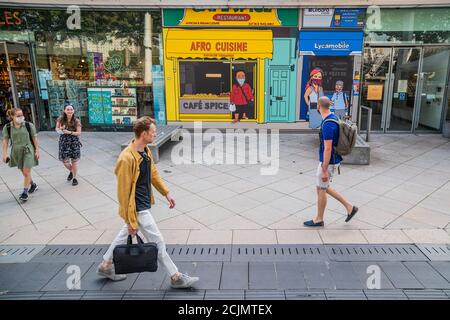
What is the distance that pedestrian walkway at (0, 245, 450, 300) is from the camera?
3.44 metres

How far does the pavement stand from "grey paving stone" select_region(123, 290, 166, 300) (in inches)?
0.4

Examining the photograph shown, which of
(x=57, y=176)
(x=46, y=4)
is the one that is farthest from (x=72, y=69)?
Answer: (x=57, y=176)

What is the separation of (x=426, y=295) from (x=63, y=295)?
3.51 m

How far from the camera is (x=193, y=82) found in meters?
11.5

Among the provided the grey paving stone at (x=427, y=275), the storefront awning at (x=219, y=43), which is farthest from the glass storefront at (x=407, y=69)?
the grey paving stone at (x=427, y=275)

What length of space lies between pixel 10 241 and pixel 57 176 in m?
2.85

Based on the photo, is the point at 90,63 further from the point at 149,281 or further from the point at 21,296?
the point at 149,281

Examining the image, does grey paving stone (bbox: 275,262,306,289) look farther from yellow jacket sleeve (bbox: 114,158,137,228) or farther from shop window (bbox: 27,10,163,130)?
shop window (bbox: 27,10,163,130)

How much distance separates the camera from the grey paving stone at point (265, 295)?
3.37 m

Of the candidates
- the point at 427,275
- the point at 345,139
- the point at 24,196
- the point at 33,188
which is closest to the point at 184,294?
the point at 427,275

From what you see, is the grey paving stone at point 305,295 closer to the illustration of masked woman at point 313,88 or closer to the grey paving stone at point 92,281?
the grey paving stone at point 92,281

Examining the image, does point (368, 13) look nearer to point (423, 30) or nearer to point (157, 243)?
point (423, 30)

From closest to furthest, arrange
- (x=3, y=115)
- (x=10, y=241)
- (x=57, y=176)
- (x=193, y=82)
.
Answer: (x=10, y=241) < (x=57, y=176) < (x=193, y=82) < (x=3, y=115)

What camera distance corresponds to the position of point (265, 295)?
340cm
